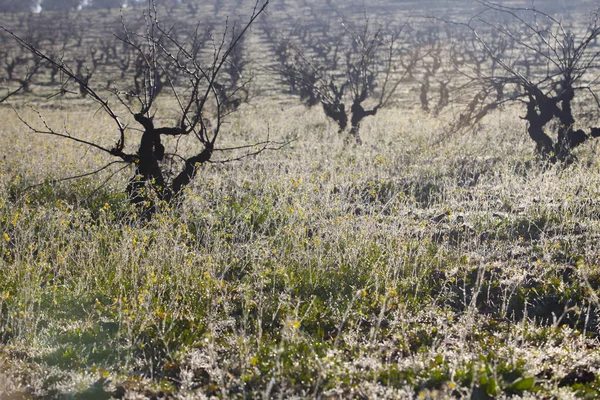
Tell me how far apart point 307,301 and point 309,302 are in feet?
0.11

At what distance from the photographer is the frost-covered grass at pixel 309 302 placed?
9.78 ft

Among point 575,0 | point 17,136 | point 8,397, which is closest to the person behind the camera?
point 8,397

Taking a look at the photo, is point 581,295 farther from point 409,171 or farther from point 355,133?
point 355,133

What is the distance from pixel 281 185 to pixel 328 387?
3974 millimetres

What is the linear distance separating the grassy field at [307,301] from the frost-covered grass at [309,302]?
0.6 inches

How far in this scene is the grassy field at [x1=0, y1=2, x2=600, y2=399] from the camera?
117 inches

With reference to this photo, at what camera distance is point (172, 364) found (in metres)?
3.17

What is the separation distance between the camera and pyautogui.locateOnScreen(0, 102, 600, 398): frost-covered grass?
9.78ft

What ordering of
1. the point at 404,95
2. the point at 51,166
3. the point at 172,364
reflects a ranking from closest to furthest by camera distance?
the point at 172,364 < the point at 51,166 < the point at 404,95

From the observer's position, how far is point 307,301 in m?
4.00

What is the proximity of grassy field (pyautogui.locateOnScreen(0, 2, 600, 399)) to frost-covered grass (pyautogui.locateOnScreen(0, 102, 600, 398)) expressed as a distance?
0.02 m

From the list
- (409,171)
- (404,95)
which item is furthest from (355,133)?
(404,95)

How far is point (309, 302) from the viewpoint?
397cm

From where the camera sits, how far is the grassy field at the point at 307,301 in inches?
117
